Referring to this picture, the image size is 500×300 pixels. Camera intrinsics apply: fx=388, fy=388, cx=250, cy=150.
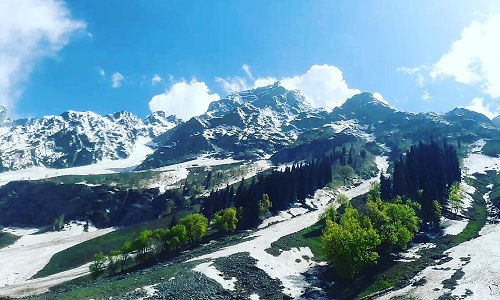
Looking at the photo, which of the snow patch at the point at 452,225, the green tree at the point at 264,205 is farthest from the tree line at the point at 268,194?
the snow patch at the point at 452,225

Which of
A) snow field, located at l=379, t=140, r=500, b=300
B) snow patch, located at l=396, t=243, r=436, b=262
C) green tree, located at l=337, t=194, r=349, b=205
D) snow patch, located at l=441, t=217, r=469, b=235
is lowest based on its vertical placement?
snow patch, located at l=441, t=217, r=469, b=235

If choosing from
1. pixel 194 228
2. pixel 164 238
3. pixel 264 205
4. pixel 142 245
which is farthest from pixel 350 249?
A: pixel 264 205

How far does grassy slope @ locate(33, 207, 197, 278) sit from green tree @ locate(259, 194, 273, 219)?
4314 centimetres

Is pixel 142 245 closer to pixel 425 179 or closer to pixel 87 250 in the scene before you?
pixel 87 250

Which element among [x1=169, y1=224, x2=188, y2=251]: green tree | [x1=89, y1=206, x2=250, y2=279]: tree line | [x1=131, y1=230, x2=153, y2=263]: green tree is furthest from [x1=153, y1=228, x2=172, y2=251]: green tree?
[x1=131, y1=230, x2=153, y2=263]: green tree

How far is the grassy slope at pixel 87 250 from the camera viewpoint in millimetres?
144875

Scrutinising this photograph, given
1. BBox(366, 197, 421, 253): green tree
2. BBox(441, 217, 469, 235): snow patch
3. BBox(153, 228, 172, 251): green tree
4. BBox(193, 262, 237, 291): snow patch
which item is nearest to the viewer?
BBox(193, 262, 237, 291): snow patch

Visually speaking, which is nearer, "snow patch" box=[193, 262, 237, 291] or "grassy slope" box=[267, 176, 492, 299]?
"snow patch" box=[193, 262, 237, 291]

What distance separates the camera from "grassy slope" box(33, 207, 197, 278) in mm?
144875

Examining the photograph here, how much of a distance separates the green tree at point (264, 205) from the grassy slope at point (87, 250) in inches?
1699

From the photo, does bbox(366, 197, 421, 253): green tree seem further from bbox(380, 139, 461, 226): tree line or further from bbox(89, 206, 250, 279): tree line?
bbox(89, 206, 250, 279): tree line

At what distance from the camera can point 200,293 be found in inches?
2601

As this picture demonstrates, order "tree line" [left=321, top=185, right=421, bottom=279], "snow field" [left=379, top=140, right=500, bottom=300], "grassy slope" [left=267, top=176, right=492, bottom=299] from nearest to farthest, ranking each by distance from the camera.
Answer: "snow field" [left=379, top=140, right=500, bottom=300] < "grassy slope" [left=267, top=176, right=492, bottom=299] < "tree line" [left=321, top=185, right=421, bottom=279]

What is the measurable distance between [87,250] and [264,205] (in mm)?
75180
